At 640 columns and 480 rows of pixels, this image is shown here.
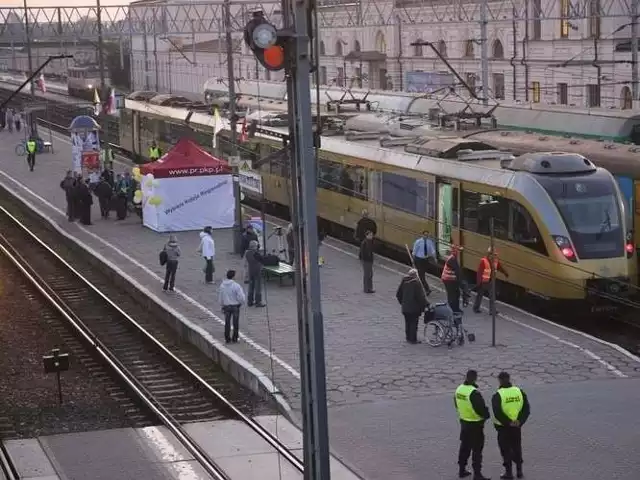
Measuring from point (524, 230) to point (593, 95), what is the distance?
2903 cm

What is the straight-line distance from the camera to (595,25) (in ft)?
157

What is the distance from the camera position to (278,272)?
919 inches

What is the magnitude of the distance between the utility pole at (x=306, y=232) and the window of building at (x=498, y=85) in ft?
144

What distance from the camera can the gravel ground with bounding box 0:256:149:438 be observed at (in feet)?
52.9

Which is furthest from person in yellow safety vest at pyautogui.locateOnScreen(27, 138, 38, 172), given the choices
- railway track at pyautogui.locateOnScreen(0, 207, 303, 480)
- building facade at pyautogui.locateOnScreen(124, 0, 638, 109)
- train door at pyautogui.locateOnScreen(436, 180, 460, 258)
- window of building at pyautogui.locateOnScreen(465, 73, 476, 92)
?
train door at pyautogui.locateOnScreen(436, 180, 460, 258)

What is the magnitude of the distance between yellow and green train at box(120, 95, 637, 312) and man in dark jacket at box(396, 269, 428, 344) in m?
2.29

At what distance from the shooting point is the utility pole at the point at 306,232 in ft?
34.6

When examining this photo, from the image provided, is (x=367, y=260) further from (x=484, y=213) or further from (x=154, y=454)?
(x=154, y=454)

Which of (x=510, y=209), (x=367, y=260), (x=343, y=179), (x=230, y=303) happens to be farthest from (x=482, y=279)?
(x=343, y=179)

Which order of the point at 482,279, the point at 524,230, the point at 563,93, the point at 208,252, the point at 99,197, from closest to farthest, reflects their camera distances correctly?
1. the point at 482,279
2. the point at 524,230
3. the point at 208,252
4. the point at 99,197
5. the point at 563,93

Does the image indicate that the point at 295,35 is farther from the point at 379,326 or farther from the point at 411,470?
the point at 379,326

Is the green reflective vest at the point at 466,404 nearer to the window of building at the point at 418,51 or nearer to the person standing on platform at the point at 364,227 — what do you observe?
the person standing on platform at the point at 364,227

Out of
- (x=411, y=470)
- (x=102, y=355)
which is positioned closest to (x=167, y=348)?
(x=102, y=355)

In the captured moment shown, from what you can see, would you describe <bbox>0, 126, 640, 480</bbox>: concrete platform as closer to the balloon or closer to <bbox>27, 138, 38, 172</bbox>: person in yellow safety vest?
the balloon
